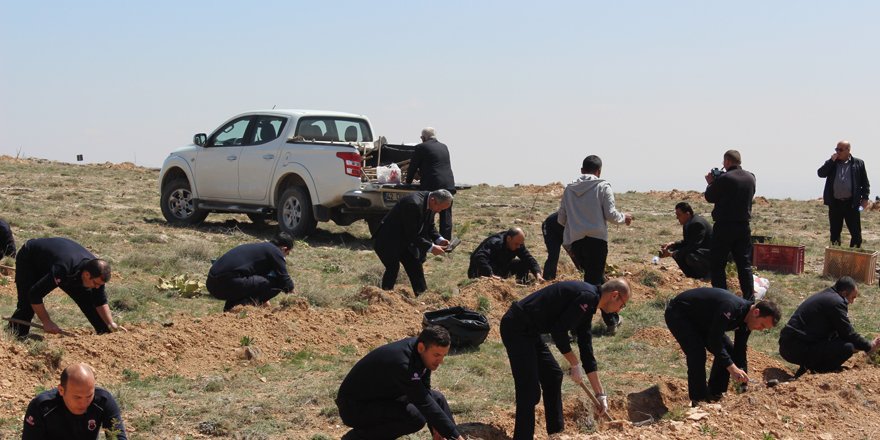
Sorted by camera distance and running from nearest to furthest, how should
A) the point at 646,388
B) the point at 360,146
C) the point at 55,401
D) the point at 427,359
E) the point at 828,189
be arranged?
the point at 55,401, the point at 427,359, the point at 646,388, the point at 828,189, the point at 360,146

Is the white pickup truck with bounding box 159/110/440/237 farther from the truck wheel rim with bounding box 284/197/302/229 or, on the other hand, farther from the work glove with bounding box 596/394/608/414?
the work glove with bounding box 596/394/608/414

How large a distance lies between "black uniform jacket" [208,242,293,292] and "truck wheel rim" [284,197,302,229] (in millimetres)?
5826

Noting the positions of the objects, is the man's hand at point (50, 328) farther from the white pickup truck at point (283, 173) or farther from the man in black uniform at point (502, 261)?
the white pickup truck at point (283, 173)

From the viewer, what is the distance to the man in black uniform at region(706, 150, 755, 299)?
1134 centimetres

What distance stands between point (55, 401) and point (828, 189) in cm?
1163

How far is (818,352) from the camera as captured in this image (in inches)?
382

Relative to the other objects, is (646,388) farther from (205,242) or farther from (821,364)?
(205,242)

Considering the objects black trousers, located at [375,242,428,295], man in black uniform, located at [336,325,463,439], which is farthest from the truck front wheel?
man in black uniform, located at [336,325,463,439]

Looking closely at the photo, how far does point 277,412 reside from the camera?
7.96 metres

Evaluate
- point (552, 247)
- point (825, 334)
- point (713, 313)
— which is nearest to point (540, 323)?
point (713, 313)

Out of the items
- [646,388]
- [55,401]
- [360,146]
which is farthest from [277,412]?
[360,146]

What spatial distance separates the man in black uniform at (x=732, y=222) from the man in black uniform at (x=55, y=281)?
20.1ft

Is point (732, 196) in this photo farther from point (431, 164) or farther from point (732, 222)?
point (431, 164)

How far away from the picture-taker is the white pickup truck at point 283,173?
1642 cm
